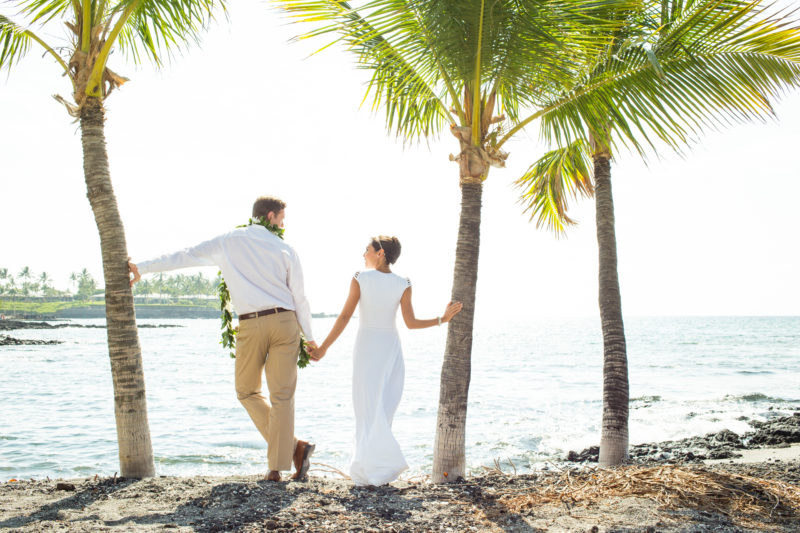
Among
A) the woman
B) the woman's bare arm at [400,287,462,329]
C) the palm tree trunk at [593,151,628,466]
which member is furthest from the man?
the palm tree trunk at [593,151,628,466]

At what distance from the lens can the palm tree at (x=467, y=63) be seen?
4758 millimetres

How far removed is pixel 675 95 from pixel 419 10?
8.23 feet

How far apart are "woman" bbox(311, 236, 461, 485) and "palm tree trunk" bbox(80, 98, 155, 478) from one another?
1.52 meters

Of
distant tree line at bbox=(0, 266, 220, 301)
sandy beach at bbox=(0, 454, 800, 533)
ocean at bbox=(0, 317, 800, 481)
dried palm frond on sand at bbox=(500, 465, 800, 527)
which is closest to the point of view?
sandy beach at bbox=(0, 454, 800, 533)

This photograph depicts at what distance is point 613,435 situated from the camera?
6.29 meters

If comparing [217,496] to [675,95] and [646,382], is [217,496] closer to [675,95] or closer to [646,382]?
[675,95]

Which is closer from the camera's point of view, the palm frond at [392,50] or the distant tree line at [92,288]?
the palm frond at [392,50]

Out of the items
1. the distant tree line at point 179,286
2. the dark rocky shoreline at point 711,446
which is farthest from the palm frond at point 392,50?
the distant tree line at point 179,286

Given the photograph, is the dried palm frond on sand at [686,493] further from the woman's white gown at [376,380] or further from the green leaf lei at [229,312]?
A: the green leaf lei at [229,312]

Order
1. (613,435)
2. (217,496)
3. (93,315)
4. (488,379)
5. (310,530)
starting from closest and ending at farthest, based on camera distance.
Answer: (310,530) < (217,496) < (613,435) < (488,379) < (93,315)

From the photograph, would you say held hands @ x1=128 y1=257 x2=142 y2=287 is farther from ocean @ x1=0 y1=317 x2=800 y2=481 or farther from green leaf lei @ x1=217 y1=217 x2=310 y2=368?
ocean @ x1=0 y1=317 x2=800 y2=481

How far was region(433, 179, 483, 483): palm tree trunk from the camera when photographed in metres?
5.07

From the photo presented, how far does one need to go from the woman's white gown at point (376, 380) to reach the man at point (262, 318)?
56 centimetres

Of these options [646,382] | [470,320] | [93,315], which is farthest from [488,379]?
[93,315]
